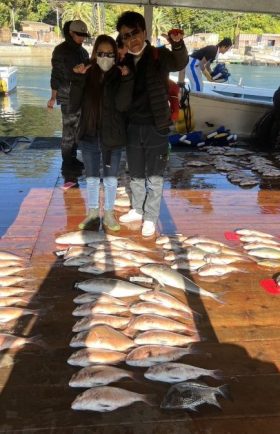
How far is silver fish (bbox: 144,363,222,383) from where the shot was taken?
2252 mm

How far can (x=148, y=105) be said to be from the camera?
3801 mm

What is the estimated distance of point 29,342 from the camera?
256cm

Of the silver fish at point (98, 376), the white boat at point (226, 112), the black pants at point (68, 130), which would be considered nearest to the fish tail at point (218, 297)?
the silver fish at point (98, 376)

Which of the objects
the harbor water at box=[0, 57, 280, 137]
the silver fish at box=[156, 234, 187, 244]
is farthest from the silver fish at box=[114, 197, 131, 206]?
the harbor water at box=[0, 57, 280, 137]

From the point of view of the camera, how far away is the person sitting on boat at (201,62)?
9.62 meters

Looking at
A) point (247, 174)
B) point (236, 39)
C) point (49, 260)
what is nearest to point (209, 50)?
point (247, 174)

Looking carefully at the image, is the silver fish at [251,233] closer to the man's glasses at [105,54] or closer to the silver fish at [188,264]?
the silver fish at [188,264]

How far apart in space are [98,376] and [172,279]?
3.88ft

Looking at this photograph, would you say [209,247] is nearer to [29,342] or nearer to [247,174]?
[29,342]

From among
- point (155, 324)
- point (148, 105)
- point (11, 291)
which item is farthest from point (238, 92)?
point (155, 324)

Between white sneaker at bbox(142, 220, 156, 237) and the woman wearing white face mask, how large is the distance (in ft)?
1.52

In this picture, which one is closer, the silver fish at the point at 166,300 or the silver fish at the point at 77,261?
the silver fish at the point at 166,300

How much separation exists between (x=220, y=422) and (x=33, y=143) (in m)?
7.42

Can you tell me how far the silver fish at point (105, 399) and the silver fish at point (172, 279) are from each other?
115 centimetres
